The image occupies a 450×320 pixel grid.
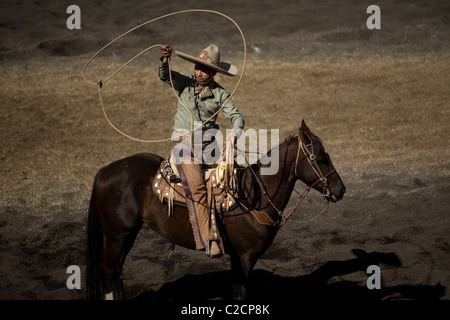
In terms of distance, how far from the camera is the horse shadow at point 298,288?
23.9ft

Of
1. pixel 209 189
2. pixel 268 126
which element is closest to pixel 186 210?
pixel 209 189

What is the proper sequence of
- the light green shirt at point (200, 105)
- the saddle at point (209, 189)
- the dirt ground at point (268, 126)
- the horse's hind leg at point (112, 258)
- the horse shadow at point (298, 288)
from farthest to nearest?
the dirt ground at point (268, 126) < the horse shadow at point (298, 288) < the horse's hind leg at point (112, 258) < the light green shirt at point (200, 105) < the saddle at point (209, 189)

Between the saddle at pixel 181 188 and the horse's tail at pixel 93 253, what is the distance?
947 mm

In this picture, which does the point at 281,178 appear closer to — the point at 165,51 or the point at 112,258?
the point at 165,51

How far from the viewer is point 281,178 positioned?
6.39 metres

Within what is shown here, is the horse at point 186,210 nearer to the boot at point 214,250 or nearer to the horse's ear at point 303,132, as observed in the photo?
the horse's ear at point 303,132

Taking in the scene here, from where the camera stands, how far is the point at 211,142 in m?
6.75

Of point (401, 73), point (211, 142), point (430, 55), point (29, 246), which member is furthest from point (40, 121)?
point (430, 55)

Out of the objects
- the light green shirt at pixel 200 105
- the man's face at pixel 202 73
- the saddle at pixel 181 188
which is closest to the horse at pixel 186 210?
the saddle at pixel 181 188

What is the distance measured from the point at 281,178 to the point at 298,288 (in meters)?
1.99

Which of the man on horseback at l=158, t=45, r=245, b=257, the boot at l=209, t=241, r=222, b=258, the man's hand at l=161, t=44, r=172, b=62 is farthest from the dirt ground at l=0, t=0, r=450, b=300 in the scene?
the man's hand at l=161, t=44, r=172, b=62

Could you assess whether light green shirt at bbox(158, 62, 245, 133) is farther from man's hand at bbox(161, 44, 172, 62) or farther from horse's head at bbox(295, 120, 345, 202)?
→ horse's head at bbox(295, 120, 345, 202)

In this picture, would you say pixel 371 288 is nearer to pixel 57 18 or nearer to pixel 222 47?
pixel 222 47

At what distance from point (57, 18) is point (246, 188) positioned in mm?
14743
